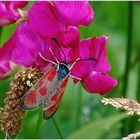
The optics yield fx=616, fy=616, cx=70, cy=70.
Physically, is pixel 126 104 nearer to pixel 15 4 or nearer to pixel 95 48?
pixel 95 48

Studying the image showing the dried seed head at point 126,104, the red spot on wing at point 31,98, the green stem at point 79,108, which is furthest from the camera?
the green stem at point 79,108

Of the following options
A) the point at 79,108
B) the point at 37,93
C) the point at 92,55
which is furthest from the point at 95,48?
the point at 79,108

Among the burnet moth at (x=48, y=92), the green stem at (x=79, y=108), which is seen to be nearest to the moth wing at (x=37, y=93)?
the burnet moth at (x=48, y=92)

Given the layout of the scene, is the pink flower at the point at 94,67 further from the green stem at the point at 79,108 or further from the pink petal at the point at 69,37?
the green stem at the point at 79,108

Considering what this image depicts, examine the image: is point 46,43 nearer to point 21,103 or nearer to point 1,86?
point 21,103

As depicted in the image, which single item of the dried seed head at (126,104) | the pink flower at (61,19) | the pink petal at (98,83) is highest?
the pink flower at (61,19)

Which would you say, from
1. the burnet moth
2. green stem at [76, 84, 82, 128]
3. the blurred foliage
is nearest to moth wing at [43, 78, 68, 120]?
the burnet moth

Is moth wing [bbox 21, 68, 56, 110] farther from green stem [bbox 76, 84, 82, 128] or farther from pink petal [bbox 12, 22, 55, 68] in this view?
green stem [bbox 76, 84, 82, 128]
